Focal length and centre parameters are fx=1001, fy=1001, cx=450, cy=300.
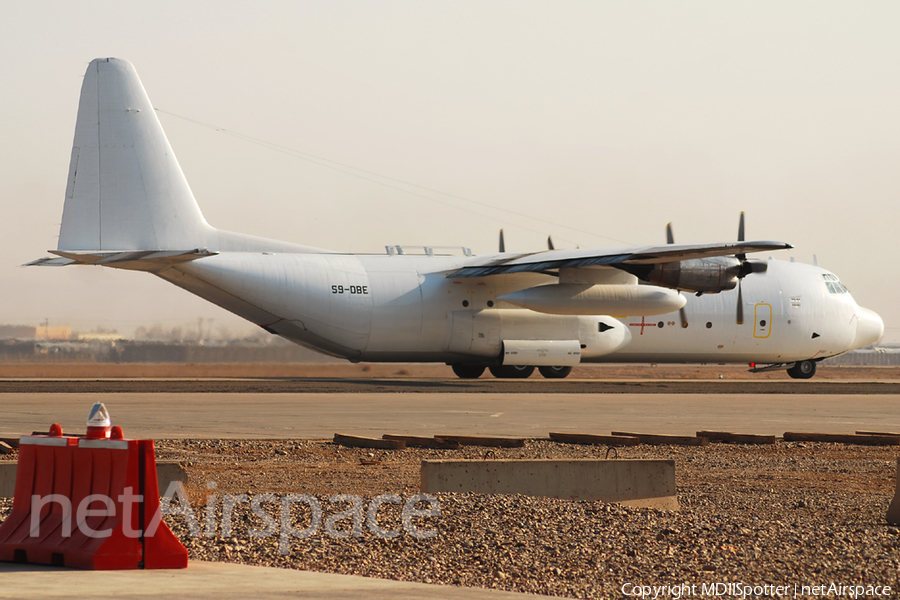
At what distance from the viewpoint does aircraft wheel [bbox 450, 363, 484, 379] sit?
35.4 m

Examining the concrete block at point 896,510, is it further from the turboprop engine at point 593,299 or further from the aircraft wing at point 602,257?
the turboprop engine at point 593,299

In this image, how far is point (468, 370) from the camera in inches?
1404

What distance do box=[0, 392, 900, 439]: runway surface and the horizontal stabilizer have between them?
3814 mm

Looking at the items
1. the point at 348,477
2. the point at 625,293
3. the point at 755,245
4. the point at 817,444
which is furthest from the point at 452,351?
the point at 348,477

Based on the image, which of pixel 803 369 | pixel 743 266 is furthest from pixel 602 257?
pixel 803 369

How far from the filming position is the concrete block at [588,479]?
9164 mm

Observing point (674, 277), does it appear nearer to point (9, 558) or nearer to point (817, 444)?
point (817, 444)

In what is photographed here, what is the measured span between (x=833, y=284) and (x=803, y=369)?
3756mm

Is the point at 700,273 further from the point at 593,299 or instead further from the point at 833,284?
the point at 833,284

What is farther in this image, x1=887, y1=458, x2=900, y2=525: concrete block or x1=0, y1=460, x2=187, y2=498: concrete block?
x1=0, y1=460, x2=187, y2=498: concrete block

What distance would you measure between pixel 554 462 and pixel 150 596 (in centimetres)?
489

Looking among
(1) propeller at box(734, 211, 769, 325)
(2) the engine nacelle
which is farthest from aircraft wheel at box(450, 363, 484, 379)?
(1) propeller at box(734, 211, 769, 325)

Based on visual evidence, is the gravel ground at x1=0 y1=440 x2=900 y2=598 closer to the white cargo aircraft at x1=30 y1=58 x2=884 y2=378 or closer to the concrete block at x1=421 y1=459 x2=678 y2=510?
the concrete block at x1=421 y1=459 x2=678 y2=510

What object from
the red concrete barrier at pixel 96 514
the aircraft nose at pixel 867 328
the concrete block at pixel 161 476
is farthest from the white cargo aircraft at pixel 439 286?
the red concrete barrier at pixel 96 514
